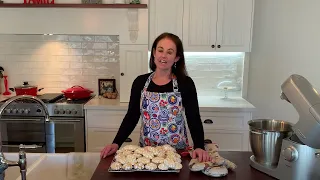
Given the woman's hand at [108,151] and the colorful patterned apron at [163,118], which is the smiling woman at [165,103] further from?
the woman's hand at [108,151]

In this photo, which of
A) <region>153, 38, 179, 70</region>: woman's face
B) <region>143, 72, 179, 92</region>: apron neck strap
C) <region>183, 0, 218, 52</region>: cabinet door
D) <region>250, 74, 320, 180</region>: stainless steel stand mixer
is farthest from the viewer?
<region>183, 0, 218, 52</region>: cabinet door

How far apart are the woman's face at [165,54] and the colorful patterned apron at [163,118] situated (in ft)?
0.52

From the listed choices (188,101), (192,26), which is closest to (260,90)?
(192,26)

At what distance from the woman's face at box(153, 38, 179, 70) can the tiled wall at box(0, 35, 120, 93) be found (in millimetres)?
1772

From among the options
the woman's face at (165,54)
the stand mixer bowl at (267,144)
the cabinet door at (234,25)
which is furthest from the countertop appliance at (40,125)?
the stand mixer bowl at (267,144)

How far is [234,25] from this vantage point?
325 centimetres

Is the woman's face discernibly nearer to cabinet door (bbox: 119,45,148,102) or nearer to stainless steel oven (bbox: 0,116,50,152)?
cabinet door (bbox: 119,45,148,102)

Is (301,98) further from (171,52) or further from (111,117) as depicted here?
(111,117)

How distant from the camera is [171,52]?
188cm

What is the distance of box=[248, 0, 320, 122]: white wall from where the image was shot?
2.40 m

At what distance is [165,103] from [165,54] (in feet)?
0.98

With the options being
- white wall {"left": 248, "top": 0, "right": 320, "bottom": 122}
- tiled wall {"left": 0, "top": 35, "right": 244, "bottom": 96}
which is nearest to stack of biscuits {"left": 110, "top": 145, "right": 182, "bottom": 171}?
white wall {"left": 248, "top": 0, "right": 320, "bottom": 122}

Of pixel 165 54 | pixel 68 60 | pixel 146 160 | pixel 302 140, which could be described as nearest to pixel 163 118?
pixel 165 54

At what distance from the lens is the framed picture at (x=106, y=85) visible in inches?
140
